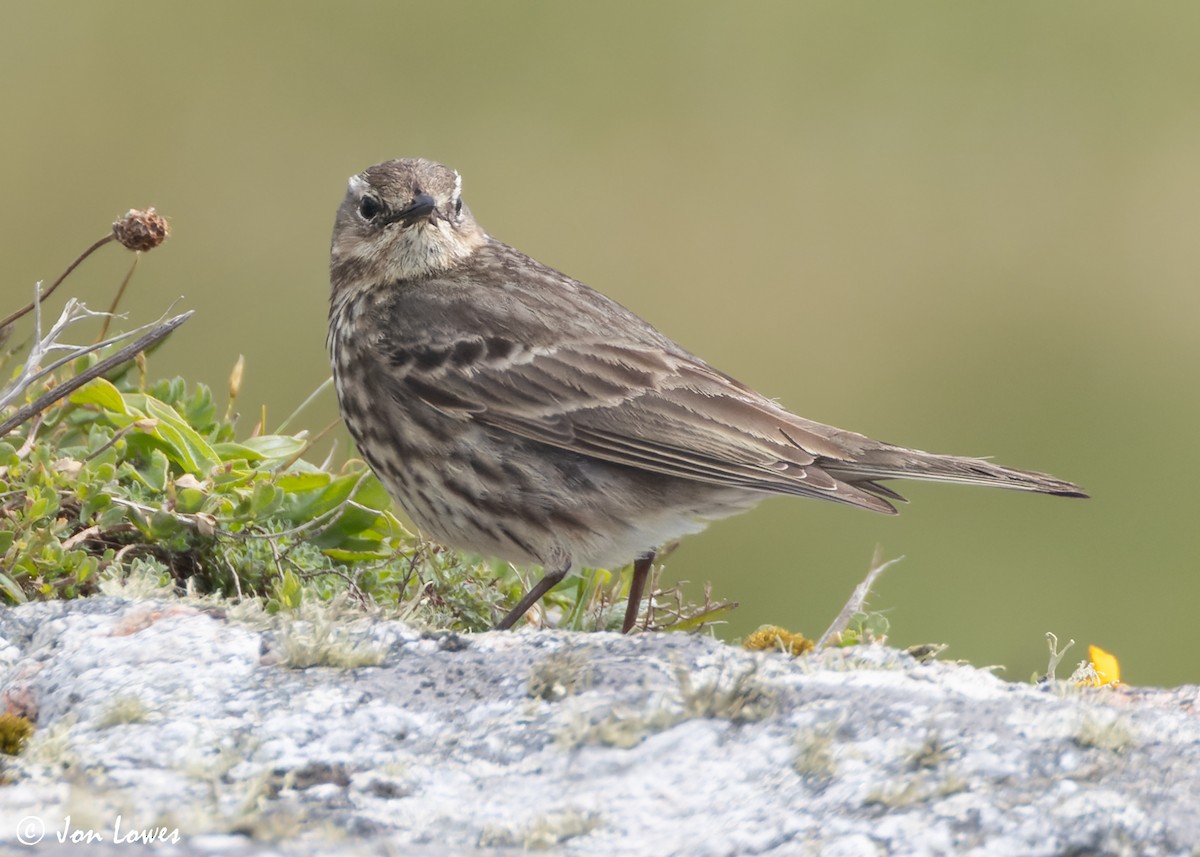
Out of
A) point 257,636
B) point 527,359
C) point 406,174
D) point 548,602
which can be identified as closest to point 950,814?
point 257,636

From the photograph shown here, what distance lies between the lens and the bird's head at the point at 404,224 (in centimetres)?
600

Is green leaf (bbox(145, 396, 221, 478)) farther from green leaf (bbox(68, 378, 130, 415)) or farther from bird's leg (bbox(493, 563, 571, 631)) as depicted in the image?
bird's leg (bbox(493, 563, 571, 631))

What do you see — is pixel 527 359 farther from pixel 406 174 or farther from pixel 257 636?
pixel 257 636

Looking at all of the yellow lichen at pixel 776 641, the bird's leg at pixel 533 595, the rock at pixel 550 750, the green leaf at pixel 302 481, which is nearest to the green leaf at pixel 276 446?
the green leaf at pixel 302 481

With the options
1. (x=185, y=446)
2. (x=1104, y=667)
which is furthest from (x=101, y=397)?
(x=1104, y=667)

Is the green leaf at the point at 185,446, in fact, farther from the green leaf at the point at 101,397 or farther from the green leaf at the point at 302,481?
the green leaf at the point at 302,481

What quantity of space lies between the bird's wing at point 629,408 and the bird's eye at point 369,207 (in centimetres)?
75

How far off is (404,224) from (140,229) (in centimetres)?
130

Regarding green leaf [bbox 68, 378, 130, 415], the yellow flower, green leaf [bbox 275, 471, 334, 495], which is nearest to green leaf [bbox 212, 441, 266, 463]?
green leaf [bbox 275, 471, 334, 495]

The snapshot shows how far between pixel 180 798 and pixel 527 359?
119 inches

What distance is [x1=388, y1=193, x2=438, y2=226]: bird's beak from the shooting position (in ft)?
19.5

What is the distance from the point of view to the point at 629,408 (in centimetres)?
539

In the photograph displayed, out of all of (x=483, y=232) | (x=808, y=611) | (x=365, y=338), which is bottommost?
(x=808, y=611)

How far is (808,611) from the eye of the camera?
9945mm
